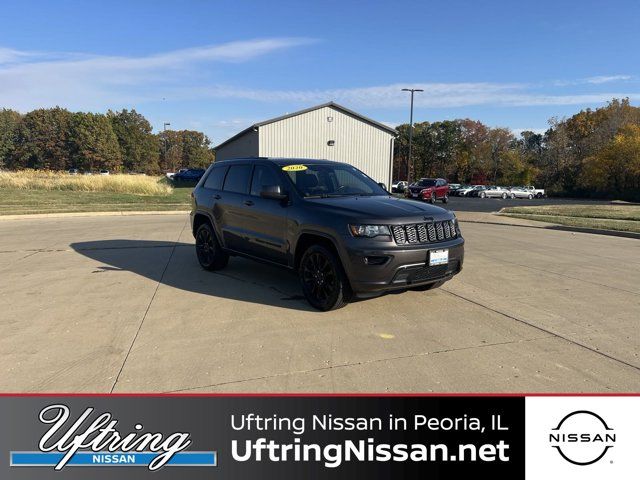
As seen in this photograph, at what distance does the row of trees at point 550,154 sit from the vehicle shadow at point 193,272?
49.5 m

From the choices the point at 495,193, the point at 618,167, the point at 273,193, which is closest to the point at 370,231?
the point at 273,193

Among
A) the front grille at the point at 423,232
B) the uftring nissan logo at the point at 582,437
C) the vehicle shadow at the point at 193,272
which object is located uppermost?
the front grille at the point at 423,232

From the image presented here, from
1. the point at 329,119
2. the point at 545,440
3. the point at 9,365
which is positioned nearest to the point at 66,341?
the point at 9,365

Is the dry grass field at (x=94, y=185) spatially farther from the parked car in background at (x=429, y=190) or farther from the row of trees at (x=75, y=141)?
the row of trees at (x=75, y=141)

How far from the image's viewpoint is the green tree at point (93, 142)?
81062 millimetres

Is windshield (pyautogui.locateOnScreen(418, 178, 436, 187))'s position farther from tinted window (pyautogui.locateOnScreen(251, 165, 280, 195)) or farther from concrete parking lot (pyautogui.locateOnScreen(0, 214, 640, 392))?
tinted window (pyautogui.locateOnScreen(251, 165, 280, 195))

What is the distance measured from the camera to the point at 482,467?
8.85ft

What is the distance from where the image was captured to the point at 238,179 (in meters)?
6.79

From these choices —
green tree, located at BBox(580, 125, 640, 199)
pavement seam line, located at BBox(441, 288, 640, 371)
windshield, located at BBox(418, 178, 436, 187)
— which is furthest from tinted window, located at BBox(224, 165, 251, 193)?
green tree, located at BBox(580, 125, 640, 199)

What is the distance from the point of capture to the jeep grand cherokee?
473 centimetres

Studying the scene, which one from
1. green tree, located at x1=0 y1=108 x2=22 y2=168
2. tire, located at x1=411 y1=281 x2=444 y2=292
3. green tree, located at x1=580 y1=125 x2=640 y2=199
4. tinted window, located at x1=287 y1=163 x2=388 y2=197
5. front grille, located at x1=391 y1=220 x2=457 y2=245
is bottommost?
tire, located at x1=411 y1=281 x2=444 y2=292

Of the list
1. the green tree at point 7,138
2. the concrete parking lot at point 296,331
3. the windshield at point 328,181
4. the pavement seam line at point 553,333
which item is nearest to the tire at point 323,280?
the concrete parking lot at point 296,331

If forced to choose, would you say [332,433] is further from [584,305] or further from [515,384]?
[584,305]

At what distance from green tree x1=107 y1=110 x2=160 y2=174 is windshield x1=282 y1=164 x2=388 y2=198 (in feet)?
302
